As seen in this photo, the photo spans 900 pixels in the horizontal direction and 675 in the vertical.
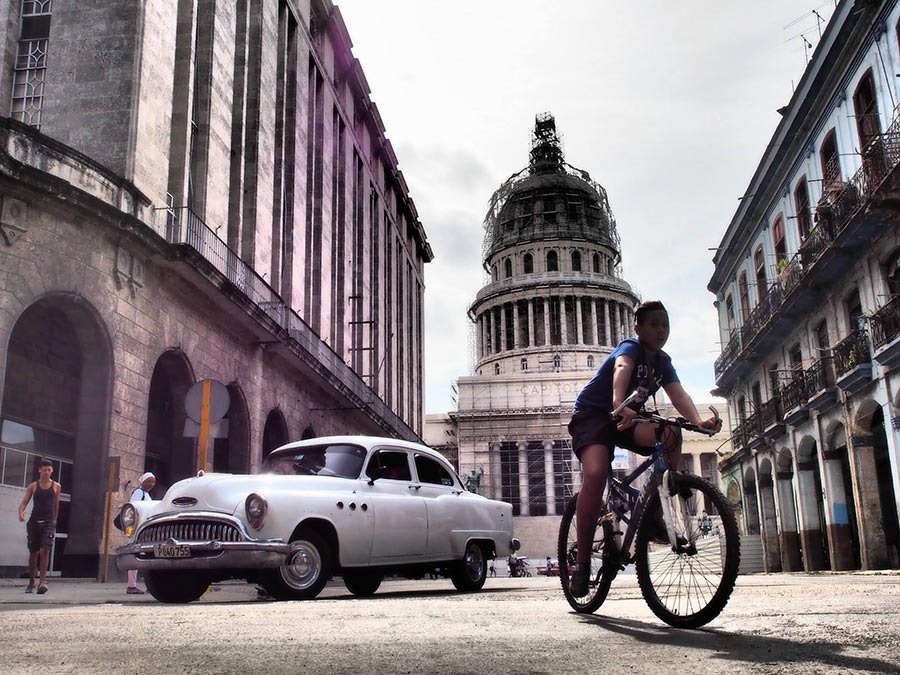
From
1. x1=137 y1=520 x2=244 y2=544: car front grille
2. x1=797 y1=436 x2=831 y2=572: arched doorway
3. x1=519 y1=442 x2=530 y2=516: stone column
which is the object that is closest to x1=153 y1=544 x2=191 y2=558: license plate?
x1=137 y1=520 x2=244 y2=544: car front grille

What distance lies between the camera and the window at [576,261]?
4208 inches

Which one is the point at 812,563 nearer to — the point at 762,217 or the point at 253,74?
the point at 762,217

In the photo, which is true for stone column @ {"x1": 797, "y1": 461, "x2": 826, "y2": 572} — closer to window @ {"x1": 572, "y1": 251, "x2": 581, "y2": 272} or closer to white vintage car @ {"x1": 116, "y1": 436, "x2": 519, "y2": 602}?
white vintage car @ {"x1": 116, "y1": 436, "x2": 519, "y2": 602}

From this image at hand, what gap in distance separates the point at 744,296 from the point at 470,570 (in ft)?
91.2

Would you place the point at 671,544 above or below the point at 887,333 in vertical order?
below

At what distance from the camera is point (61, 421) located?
17.6 meters

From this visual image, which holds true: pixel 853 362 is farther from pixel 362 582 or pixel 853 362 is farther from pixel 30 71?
pixel 30 71

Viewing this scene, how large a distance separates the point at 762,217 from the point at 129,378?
77.6 ft

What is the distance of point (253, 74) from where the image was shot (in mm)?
25125

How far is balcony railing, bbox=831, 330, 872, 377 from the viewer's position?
72.9 ft

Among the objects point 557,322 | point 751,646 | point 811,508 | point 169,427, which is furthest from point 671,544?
point 557,322

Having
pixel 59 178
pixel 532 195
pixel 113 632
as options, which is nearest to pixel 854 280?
pixel 59 178

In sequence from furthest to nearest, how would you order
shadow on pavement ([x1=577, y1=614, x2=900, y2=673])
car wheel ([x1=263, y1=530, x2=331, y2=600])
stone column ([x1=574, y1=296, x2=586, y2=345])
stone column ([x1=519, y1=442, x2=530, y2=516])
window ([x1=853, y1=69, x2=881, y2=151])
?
1. stone column ([x1=574, y1=296, x2=586, y2=345])
2. stone column ([x1=519, y1=442, x2=530, y2=516])
3. window ([x1=853, y1=69, x2=881, y2=151])
4. car wheel ([x1=263, y1=530, x2=331, y2=600])
5. shadow on pavement ([x1=577, y1=614, x2=900, y2=673])

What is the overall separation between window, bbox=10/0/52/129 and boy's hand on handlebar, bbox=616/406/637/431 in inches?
627
